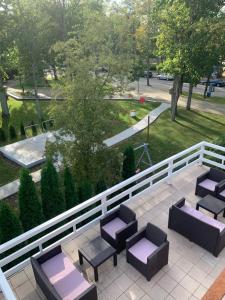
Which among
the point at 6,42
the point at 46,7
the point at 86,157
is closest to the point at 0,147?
the point at 6,42

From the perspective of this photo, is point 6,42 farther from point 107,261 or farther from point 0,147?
point 107,261

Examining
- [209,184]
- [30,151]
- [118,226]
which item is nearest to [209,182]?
[209,184]

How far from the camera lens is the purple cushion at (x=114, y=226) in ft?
22.2

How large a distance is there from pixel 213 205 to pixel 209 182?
1409 mm

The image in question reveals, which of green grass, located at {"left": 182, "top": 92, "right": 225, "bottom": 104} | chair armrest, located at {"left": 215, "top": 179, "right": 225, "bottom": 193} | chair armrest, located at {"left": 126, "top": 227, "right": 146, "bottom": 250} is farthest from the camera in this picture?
green grass, located at {"left": 182, "top": 92, "right": 225, "bottom": 104}

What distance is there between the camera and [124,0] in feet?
120

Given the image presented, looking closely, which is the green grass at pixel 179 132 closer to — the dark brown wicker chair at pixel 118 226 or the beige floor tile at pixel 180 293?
the dark brown wicker chair at pixel 118 226

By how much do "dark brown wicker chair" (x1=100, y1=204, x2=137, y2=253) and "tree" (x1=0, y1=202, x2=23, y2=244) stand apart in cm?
256

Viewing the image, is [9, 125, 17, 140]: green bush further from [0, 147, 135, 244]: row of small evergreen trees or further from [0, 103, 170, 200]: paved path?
[0, 147, 135, 244]: row of small evergreen trees

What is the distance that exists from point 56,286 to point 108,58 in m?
13.4

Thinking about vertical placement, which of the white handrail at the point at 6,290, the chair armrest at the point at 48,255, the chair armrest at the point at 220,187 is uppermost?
the white handrail at the point at 6,290

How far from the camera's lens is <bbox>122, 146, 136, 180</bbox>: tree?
460 inches

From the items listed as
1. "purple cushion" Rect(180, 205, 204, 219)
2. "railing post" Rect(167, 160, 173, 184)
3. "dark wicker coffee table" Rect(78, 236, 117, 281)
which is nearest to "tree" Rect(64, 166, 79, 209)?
"dark wicker coffee table" Rect(78, 236, 117, 281)

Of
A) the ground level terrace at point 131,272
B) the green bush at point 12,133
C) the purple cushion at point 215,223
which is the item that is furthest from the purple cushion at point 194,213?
the green bush at point 12,133
